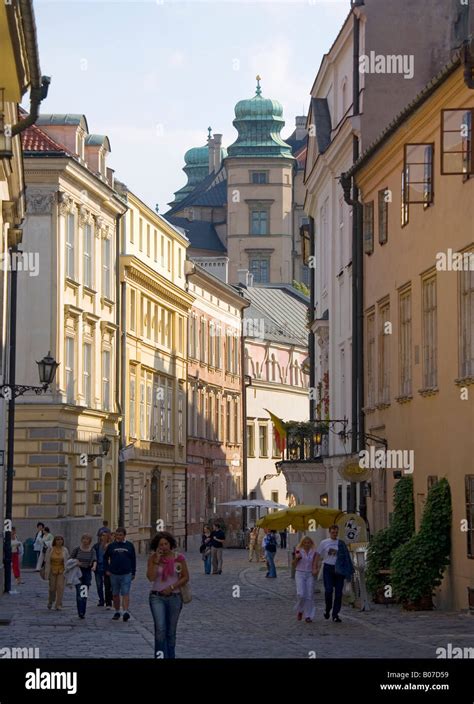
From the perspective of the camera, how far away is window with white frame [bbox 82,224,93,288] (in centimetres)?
5759

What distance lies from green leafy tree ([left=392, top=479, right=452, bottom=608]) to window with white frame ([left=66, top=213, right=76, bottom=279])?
28020 mm

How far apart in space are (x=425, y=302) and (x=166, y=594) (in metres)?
13.4

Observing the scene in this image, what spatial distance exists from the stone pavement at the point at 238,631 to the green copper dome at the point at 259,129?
97822mm

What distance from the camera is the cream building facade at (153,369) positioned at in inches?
2569

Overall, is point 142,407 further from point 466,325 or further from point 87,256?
point 466,325

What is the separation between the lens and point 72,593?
3672cm

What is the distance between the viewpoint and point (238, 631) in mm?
25625

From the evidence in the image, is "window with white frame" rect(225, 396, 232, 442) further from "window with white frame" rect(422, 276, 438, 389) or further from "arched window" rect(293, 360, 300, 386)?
"window with white frame" rect(422, 276, 438, 389)

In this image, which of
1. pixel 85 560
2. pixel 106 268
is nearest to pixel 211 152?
pixel 106 268

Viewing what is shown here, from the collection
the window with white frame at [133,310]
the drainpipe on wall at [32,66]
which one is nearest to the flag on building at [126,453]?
the window with white frame at [133,310]

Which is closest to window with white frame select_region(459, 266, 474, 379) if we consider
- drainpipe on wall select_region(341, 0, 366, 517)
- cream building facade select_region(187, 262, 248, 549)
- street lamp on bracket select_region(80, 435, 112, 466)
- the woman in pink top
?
the woman in pink top
